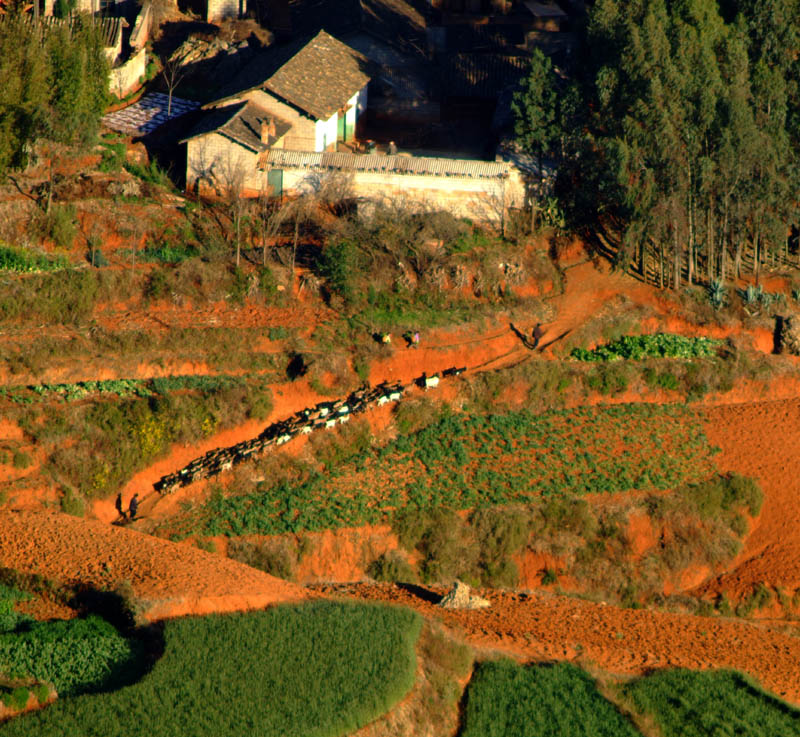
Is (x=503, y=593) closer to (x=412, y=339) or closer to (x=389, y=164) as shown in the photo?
(x=412, y=339)

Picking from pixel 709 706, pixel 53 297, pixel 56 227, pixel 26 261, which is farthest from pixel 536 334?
pixel 709 706

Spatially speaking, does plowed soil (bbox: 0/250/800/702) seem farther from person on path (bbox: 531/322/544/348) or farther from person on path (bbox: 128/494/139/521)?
person on path (bbox: 531/322/544/348)

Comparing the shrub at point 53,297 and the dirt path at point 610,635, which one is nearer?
the dirt path at point 610,635

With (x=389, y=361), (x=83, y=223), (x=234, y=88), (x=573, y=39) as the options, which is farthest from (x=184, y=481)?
(x=573, y=39)

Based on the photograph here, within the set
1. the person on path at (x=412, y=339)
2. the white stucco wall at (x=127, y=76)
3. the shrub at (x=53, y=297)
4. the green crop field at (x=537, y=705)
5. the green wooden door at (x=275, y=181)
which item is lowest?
the green crop field at (x=537, y=705)

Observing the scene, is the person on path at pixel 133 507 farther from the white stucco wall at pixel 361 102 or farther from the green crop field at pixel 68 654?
the white stucco wall at pixel 361 102

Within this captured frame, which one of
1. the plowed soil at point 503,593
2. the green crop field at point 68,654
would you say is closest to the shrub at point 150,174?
the plowed soil at point 503,593
